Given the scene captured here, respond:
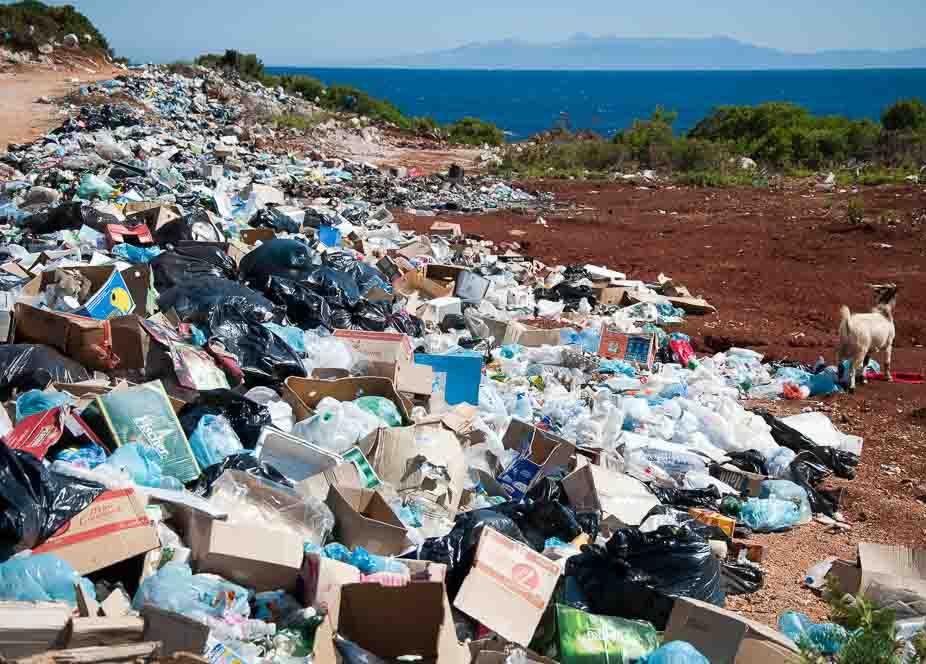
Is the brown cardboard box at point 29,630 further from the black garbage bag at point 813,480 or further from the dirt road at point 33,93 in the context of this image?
the dirt road at point 33,93

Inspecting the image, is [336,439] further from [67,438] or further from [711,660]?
[711,660]

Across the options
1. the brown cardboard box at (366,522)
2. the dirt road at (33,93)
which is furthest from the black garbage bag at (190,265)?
the dirt road at (33,93)

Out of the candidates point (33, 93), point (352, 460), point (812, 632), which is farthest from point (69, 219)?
point (33, 93)

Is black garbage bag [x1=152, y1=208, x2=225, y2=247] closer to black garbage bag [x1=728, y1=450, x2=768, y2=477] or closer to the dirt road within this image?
black garbage bag [x1=728, y1=450, x2=768, y2=477]

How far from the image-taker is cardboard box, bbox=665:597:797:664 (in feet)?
9.81

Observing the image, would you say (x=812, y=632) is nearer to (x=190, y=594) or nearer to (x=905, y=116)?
(x=190, y=594)

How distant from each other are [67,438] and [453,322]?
369cm

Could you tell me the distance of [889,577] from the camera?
3678 millimetres

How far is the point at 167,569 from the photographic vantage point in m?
2.90

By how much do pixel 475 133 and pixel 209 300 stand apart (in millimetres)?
22328

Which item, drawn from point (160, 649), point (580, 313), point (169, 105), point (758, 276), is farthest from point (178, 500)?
point (169, 105)

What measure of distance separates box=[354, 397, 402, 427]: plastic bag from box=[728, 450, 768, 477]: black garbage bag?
2.03 metres

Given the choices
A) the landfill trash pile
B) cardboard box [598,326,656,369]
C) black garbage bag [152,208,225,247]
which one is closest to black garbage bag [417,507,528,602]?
the landfill trash pile

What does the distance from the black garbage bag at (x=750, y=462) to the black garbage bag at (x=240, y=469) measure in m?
2.77
